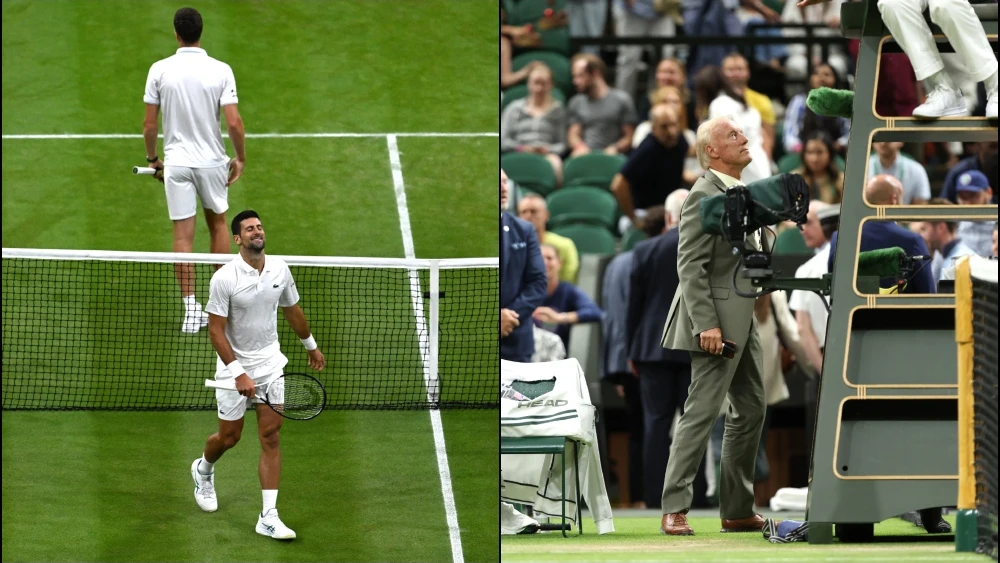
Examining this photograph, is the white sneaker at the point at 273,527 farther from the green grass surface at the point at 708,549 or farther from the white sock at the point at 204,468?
the green grass surface at the point at 708,549

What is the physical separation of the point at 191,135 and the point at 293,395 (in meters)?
2.47

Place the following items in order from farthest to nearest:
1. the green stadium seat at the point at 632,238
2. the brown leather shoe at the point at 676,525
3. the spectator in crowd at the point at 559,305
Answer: the green stadium seat at the point at 632,238 < the spectator in crowd at the point at 559,305 < the brown leather shoe at the point at 676,525

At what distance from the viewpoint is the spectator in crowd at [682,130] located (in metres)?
12.2

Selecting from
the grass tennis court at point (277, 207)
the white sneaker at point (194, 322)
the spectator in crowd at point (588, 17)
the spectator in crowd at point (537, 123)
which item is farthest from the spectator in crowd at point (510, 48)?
the white sneaker at point (194, 322)

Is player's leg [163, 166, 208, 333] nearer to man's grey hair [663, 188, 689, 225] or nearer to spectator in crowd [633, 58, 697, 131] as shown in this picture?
man's grey hair [663, 188, 689, 225]

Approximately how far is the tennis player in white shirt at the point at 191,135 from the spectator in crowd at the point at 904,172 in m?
4.52

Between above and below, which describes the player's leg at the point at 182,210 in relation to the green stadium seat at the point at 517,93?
below

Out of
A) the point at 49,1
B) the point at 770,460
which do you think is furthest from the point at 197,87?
the point at 49,1

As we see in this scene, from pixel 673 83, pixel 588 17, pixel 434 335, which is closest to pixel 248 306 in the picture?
pixel 434 335

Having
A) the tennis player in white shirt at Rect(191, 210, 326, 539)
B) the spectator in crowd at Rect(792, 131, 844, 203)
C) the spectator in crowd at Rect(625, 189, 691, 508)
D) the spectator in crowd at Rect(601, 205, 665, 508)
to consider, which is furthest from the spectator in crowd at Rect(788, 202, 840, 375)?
the tennis player in white shirt at Rect(191, 210, 326, 539)

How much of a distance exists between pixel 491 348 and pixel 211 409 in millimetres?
1937

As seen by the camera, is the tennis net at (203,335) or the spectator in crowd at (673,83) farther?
the spectator in crowd at (673,83)

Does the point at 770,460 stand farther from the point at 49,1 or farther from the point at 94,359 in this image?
the point at 49,1

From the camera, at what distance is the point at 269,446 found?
8.20 metres
